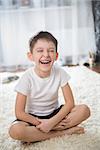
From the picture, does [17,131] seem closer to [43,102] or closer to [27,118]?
[27,118]

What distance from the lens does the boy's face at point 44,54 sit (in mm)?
1146

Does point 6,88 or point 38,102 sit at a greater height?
point 38,102

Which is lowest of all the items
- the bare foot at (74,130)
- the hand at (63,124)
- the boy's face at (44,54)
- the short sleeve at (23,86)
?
the bare foot at (74,130)

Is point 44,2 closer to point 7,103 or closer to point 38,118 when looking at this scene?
point 7,103

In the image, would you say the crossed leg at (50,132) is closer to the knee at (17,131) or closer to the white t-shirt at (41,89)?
the knee at (17,131)

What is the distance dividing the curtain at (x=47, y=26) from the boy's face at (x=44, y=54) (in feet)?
6.74

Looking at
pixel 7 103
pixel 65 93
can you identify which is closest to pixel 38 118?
pixel 65 93

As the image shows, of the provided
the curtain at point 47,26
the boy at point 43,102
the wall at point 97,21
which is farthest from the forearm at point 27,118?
the wall at point 97,21

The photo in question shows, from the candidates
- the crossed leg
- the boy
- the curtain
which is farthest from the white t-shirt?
the curtain

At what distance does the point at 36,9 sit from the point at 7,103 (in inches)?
67.8

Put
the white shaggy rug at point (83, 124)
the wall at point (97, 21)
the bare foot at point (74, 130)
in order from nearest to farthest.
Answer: the white shaggy rug at point (83, 124) → the bare foot at point (74, 130) → the wall at point (97, 21)

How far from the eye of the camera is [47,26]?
3.20 metres

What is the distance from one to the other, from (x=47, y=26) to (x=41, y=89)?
6.97 ft

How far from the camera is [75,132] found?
1.20m
